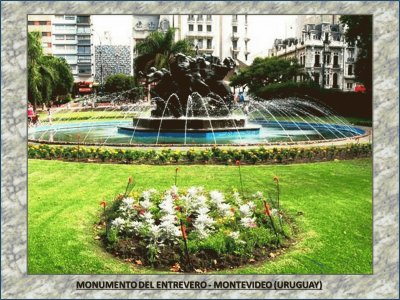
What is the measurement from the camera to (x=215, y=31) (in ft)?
32.8

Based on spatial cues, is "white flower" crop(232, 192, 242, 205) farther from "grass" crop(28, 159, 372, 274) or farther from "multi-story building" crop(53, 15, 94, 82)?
"multi-story building" crop(53, 15, 94, 82)

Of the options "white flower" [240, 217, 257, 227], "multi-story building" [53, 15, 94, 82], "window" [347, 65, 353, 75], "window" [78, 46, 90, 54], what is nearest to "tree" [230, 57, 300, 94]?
"window" [347, 65, 353, 75]

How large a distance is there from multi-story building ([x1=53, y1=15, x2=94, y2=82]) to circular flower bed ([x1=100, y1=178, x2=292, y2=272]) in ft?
9.62

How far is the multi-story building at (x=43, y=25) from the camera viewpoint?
6.20 metres

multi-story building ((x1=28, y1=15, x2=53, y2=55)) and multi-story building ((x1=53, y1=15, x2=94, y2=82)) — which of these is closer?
multi-story building ((x1=28, y1=15, x2=53, y2=55))

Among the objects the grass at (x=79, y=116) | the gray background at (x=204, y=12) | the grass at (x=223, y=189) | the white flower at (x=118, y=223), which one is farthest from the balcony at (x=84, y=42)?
the grass at (x=79, y=116)

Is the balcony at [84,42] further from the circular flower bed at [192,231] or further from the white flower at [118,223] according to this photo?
the white flower at [118,223]

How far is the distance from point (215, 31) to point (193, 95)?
293 inches

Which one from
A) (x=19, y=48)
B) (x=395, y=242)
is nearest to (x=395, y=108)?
(x=395, y=242)

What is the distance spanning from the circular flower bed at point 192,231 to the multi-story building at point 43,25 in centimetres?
259

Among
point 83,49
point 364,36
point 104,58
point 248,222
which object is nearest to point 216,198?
point 248,222

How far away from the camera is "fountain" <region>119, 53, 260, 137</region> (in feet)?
54.7

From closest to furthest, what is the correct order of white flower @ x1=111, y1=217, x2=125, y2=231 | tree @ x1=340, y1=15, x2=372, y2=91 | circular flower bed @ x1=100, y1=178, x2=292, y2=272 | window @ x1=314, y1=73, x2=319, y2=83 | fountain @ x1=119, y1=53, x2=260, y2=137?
circular flower bed @ x1=100, y1=178, x2=292, y2=272 < white flower @ x1=111, y1=217, x2=125, y2=231 < tree @ x1=340, y1=15, x2=372, y2=91 < fountain @ x1=119, y1=53, x2=260, y2=137 < window @ x1=314, y1=73, x2=319, y2=83

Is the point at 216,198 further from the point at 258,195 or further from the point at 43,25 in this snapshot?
the point at 43,25
